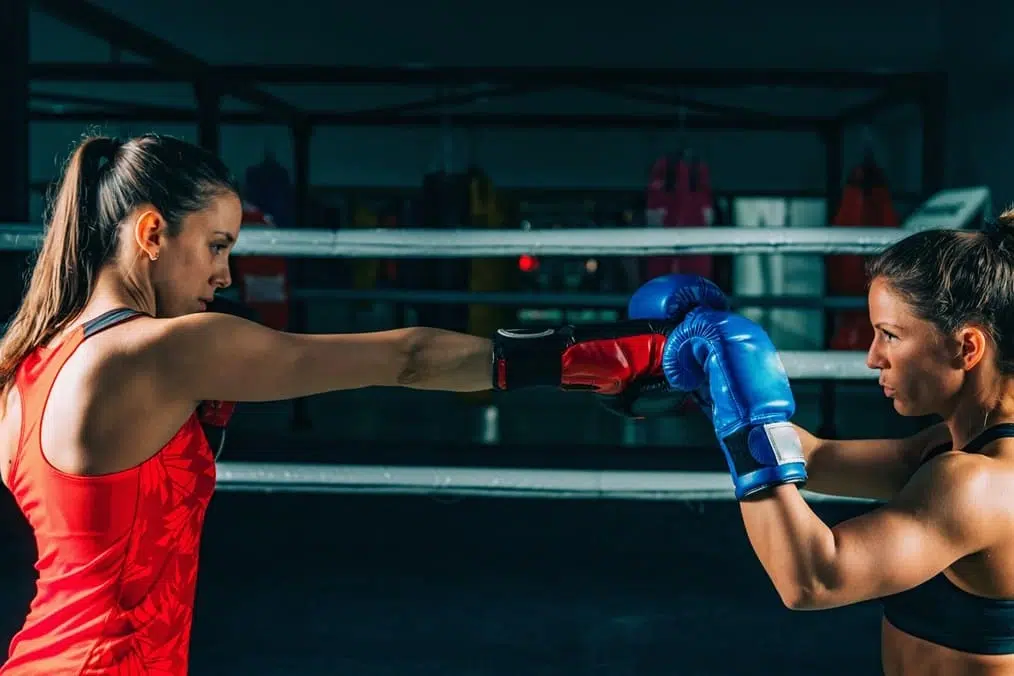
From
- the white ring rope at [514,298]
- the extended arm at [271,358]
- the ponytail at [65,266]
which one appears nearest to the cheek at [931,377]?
the extended arm at [271,358]

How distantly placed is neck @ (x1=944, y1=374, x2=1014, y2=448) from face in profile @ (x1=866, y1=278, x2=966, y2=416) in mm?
15

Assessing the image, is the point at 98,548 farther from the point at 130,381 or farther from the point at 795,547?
the point at 795,547

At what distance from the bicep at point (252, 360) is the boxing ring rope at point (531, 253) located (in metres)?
1.09

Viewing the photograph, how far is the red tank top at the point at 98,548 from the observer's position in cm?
103

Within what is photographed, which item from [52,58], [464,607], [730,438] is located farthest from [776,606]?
[52,58]

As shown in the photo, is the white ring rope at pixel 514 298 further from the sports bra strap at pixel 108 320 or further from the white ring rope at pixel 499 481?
the sports bra strap at pixel 108 320

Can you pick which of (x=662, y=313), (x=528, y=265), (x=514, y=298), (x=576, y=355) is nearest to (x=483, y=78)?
(x=514, y=298)

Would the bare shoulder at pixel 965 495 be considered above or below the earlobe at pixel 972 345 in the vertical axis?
below

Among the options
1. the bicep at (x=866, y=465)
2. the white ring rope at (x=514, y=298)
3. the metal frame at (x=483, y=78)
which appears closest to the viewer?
the bicep at (x=866, y=465)

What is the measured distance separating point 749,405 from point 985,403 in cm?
31

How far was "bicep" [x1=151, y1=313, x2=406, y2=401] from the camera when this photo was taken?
1045 mm

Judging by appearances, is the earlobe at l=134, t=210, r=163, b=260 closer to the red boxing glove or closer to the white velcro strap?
the red boxing glove

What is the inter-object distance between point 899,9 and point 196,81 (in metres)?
5.36

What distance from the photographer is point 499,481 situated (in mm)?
2201
